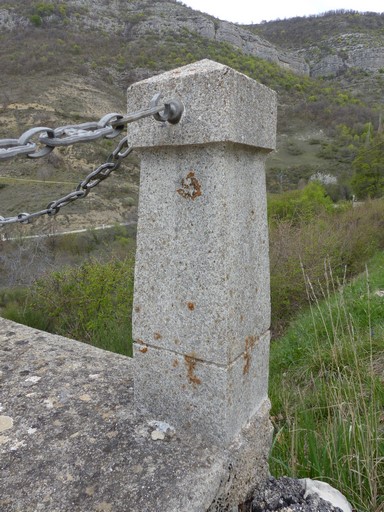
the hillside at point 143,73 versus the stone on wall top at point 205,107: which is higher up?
the hillside at point 143,73

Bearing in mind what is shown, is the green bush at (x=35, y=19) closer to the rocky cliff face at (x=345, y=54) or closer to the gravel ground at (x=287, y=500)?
the rocky cliff face at (x=345, y=54)

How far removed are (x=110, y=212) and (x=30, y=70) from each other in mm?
20225

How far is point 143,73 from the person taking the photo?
36438 millimetres

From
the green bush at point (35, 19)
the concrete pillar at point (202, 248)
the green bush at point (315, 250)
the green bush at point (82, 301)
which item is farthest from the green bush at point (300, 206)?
the green bush at point (35, 19)

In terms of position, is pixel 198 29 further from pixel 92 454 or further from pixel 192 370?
pixel 92 454

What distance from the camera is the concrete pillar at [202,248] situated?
130cm

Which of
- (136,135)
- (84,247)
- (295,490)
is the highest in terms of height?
(136,135)

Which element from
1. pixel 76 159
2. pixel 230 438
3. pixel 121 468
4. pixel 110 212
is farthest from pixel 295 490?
pixel 76 159

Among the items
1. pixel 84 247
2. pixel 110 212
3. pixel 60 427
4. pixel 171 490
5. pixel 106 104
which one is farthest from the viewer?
pixel 106 104

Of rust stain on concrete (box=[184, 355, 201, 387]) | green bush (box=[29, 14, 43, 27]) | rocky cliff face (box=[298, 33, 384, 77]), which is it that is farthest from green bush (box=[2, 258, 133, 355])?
rocky cliff face (box=[298, 33, 384, 77])

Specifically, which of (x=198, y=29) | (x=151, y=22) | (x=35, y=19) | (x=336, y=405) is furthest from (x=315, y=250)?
(x=198, y=29)

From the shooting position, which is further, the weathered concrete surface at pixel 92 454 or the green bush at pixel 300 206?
the green bush at pixel 300 206

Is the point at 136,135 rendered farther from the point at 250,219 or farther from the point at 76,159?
the point at 76,159

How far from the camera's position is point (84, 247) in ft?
48.2
